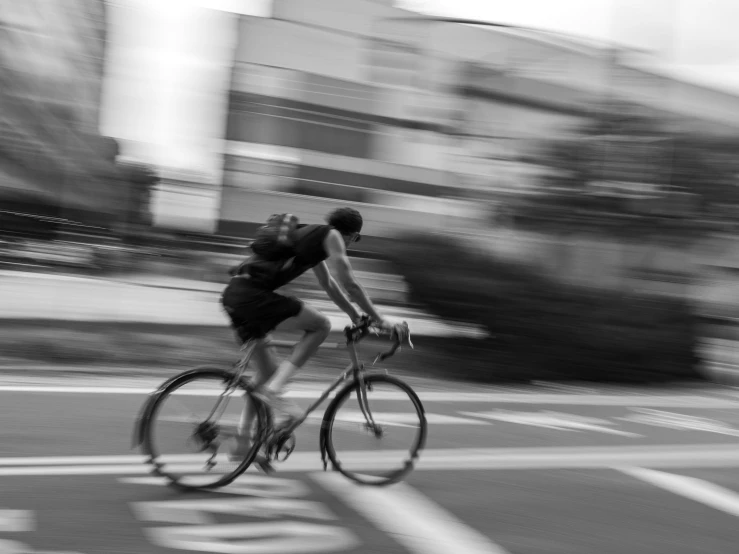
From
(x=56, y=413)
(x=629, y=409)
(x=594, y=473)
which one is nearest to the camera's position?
(x=594, y=473)

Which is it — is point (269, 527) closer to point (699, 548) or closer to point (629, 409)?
point (699, 548)

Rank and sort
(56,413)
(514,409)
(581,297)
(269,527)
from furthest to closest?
1. (581,297)
2. (514,409)
3. (56,413)
4. (269,527)

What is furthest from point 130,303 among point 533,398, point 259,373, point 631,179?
point 259,373

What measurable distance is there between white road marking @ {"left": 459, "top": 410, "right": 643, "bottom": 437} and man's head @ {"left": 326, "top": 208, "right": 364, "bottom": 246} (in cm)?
392

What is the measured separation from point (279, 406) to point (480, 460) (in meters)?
2.00

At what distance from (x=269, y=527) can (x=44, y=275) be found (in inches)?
469

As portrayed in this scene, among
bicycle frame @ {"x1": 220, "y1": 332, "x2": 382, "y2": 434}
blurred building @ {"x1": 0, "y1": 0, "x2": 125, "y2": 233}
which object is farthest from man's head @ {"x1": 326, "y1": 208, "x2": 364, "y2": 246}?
blurred building @ {"x1": 0, "y1": 0, "x2": 125, "y2": 233}

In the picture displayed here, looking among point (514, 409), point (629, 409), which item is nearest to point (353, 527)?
point (514, 409)

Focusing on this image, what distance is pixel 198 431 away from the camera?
18.0ft

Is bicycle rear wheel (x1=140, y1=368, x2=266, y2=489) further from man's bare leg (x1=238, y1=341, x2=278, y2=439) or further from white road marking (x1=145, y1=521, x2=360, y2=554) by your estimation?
white road marking (x1=145, y1=521, x2=360, y2=554)

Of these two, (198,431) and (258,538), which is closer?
(258,538)

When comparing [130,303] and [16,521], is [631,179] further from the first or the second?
[16,521]

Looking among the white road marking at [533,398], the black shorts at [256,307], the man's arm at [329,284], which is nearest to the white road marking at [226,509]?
the black shorts at [256,307]

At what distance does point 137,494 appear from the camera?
17.8 ft
